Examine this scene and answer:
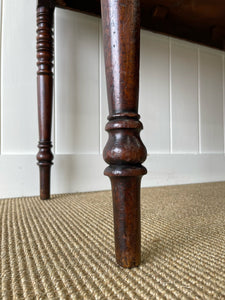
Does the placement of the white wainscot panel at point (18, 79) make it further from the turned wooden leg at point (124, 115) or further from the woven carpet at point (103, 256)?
the turned wooden leg at point (124, 115)

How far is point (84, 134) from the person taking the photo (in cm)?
91

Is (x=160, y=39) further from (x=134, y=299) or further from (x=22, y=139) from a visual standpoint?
(x=134, y=299)

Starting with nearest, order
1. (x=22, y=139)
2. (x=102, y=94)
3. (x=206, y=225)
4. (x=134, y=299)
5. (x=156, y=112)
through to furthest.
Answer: (x=134, y=299) < (x=206, y=225) < (x=22, y=139) < (x=102, y=94) < (x=156, y=112)

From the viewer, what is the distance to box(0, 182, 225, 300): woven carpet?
24 centimetres

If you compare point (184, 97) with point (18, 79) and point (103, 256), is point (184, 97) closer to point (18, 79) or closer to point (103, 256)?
point (18, 79)

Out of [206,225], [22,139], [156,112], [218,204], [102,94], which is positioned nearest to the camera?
[206,225]

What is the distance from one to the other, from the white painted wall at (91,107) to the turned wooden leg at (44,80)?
0.13 meters

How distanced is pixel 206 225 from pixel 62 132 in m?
0.58

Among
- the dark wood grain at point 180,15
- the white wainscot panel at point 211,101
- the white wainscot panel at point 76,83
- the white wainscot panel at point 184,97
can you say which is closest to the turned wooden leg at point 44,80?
the dark wood grain at point 180,15

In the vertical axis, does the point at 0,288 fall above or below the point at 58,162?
below

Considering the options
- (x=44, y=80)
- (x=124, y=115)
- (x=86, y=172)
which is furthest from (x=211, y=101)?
(x=124, y=115)

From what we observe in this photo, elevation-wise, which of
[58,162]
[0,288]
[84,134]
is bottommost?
[0,288]

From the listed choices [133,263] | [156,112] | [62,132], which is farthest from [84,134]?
[133,263]

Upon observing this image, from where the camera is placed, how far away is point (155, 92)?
1.08 metres
